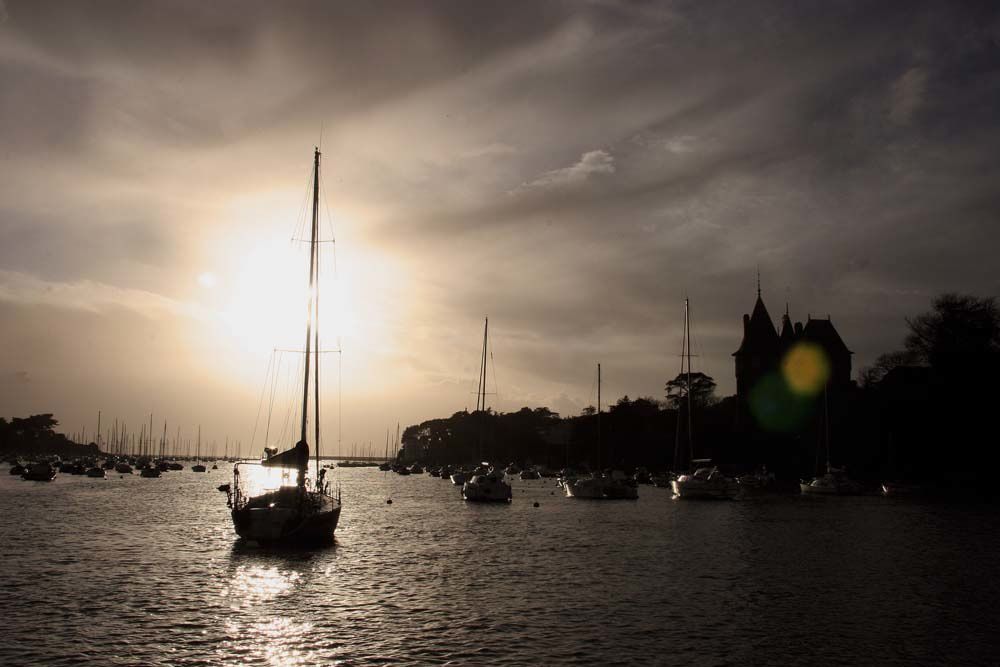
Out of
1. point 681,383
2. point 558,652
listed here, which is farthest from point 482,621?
point 681,383

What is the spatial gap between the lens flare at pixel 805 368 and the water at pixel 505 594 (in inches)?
3216

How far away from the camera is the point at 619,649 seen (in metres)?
22.3

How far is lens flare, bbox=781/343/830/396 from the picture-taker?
136625mm

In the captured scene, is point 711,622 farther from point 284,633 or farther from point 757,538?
point 757,538

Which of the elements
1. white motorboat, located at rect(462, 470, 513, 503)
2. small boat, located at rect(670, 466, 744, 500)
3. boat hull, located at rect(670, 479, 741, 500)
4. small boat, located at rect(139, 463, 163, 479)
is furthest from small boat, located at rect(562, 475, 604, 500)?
small boat, located at rect(139, 463, 163, 479)

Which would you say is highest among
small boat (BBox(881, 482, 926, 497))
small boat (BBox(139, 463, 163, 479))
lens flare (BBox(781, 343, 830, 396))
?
lens flare (BBox(781, 343, 830, 396))

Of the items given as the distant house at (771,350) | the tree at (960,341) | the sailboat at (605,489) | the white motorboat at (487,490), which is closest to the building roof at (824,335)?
the distant house at (771,350)

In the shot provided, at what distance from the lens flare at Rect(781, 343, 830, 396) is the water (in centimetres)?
8169

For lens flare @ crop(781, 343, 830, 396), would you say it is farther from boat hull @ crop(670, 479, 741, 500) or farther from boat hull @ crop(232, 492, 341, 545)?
boat hull @ crop(232, 492, 341, 545)

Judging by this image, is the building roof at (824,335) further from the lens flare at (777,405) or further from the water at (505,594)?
the water at (505,594)

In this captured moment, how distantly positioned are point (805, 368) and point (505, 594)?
122006 millimetres

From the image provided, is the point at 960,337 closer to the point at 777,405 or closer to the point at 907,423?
the point at 907,423

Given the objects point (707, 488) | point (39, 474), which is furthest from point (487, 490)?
point (39, 474)

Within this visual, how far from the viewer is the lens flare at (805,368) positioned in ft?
448
